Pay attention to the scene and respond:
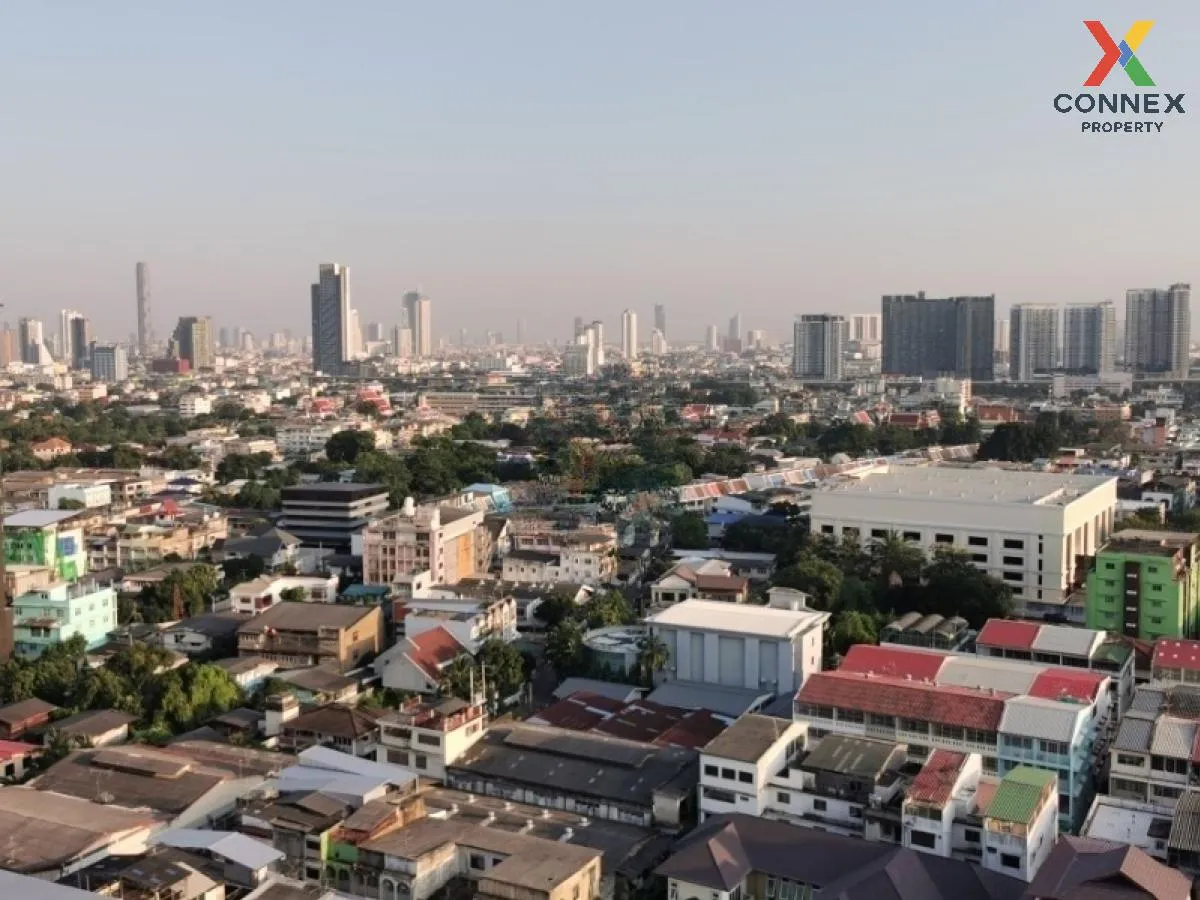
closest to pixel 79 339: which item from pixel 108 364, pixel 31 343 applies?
pixel 31 343

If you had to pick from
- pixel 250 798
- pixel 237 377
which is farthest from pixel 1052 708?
pixel 237 377

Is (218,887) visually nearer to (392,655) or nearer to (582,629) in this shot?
(392,655)

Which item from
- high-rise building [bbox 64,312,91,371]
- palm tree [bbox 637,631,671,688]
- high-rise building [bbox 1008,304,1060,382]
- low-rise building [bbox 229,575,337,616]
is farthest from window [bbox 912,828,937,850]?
high-rise building [bbox 64,312,91,371]

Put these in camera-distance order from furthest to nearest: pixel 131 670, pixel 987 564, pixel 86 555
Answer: pixel 86 555 → pixel 987 564 → pixel 131 670

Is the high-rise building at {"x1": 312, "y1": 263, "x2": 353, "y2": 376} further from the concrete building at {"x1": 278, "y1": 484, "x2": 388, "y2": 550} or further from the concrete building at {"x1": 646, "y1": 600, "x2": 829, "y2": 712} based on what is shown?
the concrete building at {"x1": 646, "y1": 600, "x2": 829, "y2": 712}

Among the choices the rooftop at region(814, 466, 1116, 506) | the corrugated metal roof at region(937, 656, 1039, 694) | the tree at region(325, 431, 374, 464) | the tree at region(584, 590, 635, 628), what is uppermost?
the rooftop at region(814, 466, 1116, 506)

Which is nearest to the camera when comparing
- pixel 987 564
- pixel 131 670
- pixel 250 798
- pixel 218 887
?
pixel 218 887
